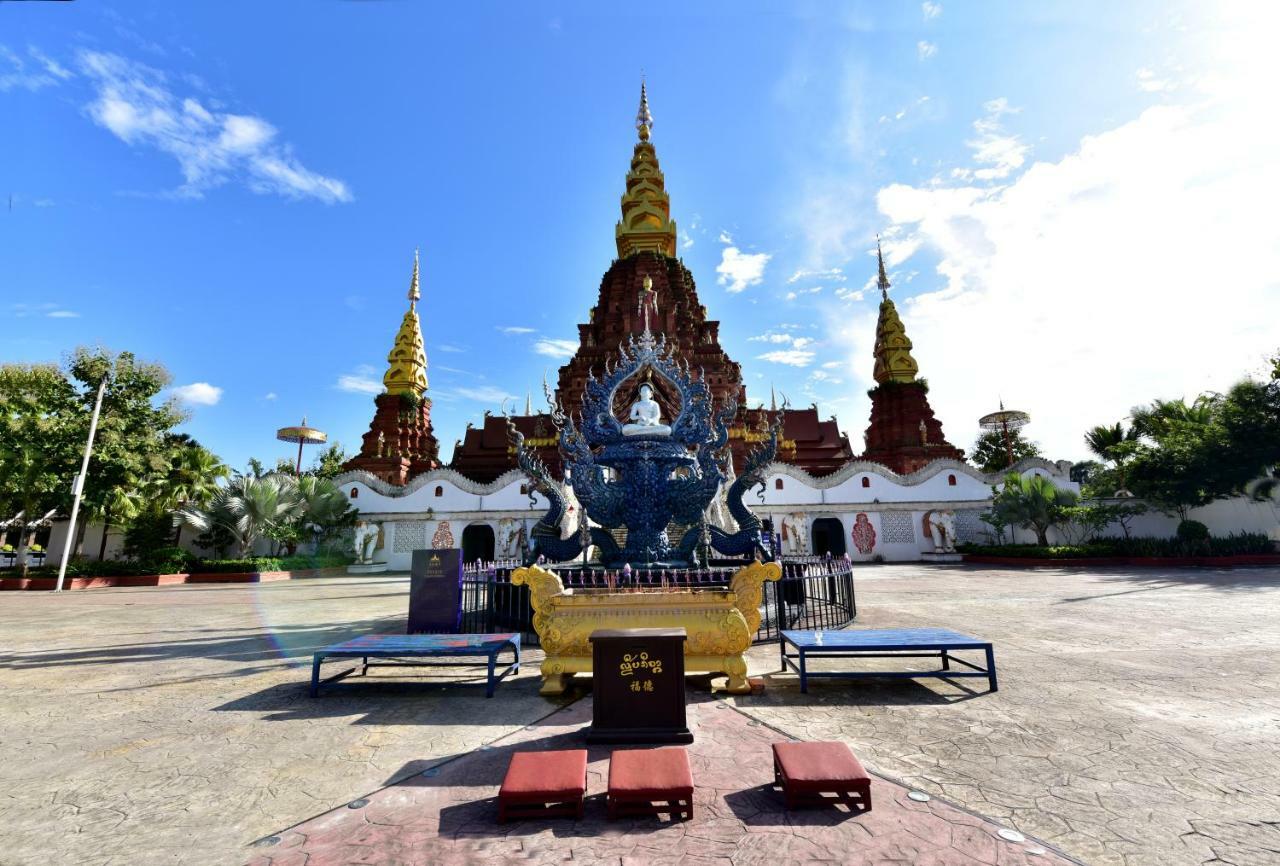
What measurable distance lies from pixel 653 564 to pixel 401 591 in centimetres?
1210

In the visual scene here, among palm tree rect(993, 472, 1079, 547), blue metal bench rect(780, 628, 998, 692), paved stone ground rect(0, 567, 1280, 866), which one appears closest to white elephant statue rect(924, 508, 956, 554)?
palm tree rect(993, 472, 1079, 547)

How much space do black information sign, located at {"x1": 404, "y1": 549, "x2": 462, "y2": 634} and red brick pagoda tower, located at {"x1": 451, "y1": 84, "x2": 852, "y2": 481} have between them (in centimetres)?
2238

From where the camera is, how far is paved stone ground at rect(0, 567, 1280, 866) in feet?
11.1

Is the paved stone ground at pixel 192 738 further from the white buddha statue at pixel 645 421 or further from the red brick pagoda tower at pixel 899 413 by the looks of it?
the red brick pagoda tower at pixel 899 413

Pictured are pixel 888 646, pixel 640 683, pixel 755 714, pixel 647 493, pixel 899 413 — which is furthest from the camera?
pixel 899 413

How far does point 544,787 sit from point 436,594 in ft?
21.6

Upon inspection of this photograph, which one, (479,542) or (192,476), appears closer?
(192,476)

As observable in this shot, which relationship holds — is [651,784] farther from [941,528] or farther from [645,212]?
[645,212]

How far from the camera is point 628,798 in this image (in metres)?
3.38

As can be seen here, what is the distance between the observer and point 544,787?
340 cm

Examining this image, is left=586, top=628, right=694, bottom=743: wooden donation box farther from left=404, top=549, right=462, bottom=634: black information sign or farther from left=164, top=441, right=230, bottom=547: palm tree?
left=164, top=441, right=230, bottom=547: palm tree

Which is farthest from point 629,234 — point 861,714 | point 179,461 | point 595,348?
point 861,714

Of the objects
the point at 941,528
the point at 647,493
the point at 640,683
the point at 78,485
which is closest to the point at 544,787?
the point at 640,683

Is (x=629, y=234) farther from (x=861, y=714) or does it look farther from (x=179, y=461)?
(x=861, y=714)
